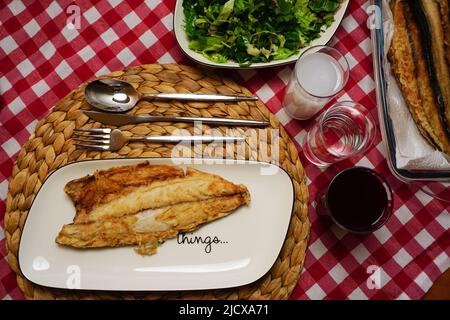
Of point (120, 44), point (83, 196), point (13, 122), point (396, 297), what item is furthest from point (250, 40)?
point (396, 297)

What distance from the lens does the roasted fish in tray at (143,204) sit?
1097 millimetres

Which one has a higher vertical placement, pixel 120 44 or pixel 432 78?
pixel 120 44

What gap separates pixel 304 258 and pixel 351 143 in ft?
1.23

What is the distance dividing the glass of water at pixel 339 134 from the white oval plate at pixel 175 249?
16cm

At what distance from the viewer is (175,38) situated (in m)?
1.20

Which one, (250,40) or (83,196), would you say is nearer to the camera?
(83,196)

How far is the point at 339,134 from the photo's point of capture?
127 centimetres

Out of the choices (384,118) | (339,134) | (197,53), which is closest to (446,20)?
(384,118)

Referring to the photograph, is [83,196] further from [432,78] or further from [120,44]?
[432,78]

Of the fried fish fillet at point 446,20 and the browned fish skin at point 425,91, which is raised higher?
the fried fish fillet at point 446,20

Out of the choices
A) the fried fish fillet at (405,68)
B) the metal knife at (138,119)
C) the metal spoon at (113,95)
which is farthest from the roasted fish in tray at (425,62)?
the metal spoon at (113,95)

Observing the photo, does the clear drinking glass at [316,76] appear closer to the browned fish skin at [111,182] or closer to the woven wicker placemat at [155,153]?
the woven wicker placemat at [155,153]

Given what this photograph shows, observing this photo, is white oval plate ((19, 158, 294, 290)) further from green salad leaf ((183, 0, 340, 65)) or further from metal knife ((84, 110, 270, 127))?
green salad leaf ((183, 0, 340, 65))

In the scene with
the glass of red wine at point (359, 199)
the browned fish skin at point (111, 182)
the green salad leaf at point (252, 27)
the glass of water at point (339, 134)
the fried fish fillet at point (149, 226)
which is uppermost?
the green salad leaf at point (252, 27)
